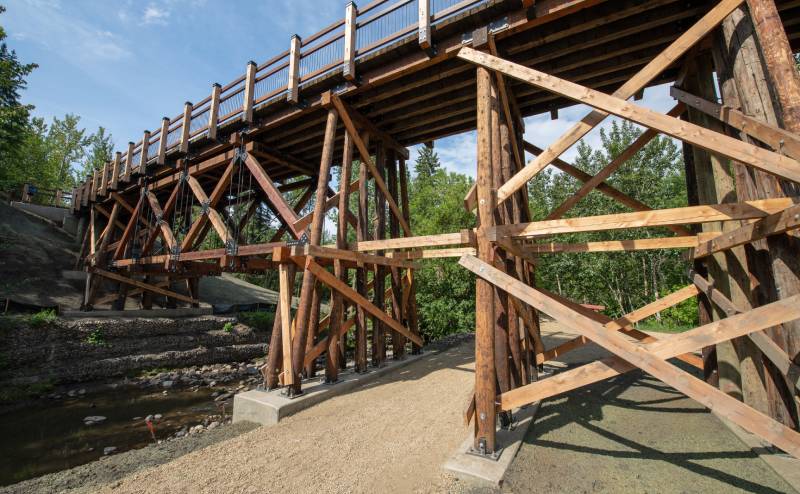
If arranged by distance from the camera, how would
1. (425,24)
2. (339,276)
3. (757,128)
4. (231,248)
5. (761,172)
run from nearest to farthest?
(757,128) → (761,172) → (425,24) → (339,276) → (231,248)

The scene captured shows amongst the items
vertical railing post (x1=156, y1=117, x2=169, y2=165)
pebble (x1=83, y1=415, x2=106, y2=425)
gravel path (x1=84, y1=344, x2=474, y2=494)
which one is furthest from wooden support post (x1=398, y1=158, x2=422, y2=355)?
vertical railing post (x1=156, y1=117, x2=169, y2=165)

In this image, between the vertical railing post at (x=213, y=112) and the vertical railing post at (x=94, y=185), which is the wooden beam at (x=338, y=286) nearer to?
the vertical railing post at (x=213, y=112)

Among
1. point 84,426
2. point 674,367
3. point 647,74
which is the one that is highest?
point 647,74

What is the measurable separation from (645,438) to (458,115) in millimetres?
6941

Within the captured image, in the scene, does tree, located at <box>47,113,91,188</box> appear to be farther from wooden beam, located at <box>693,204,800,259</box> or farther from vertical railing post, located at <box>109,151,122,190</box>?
wooden beam, located at <box>693,204,800,259</box>

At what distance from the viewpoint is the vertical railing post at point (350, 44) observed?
658 cm

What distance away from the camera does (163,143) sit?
1090cm

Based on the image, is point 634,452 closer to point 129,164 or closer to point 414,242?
point 414,242

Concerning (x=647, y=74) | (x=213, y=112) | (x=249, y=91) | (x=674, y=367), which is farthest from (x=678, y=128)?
(x=213, y=112)

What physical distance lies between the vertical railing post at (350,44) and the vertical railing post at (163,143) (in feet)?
25.1

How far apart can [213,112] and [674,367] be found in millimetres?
11033

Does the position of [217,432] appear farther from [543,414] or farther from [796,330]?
[796,330]

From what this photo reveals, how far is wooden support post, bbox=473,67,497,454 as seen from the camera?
151 inches

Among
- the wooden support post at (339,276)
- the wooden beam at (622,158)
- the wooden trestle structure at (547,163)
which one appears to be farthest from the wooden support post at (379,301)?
the wooden beam at (622,158)
